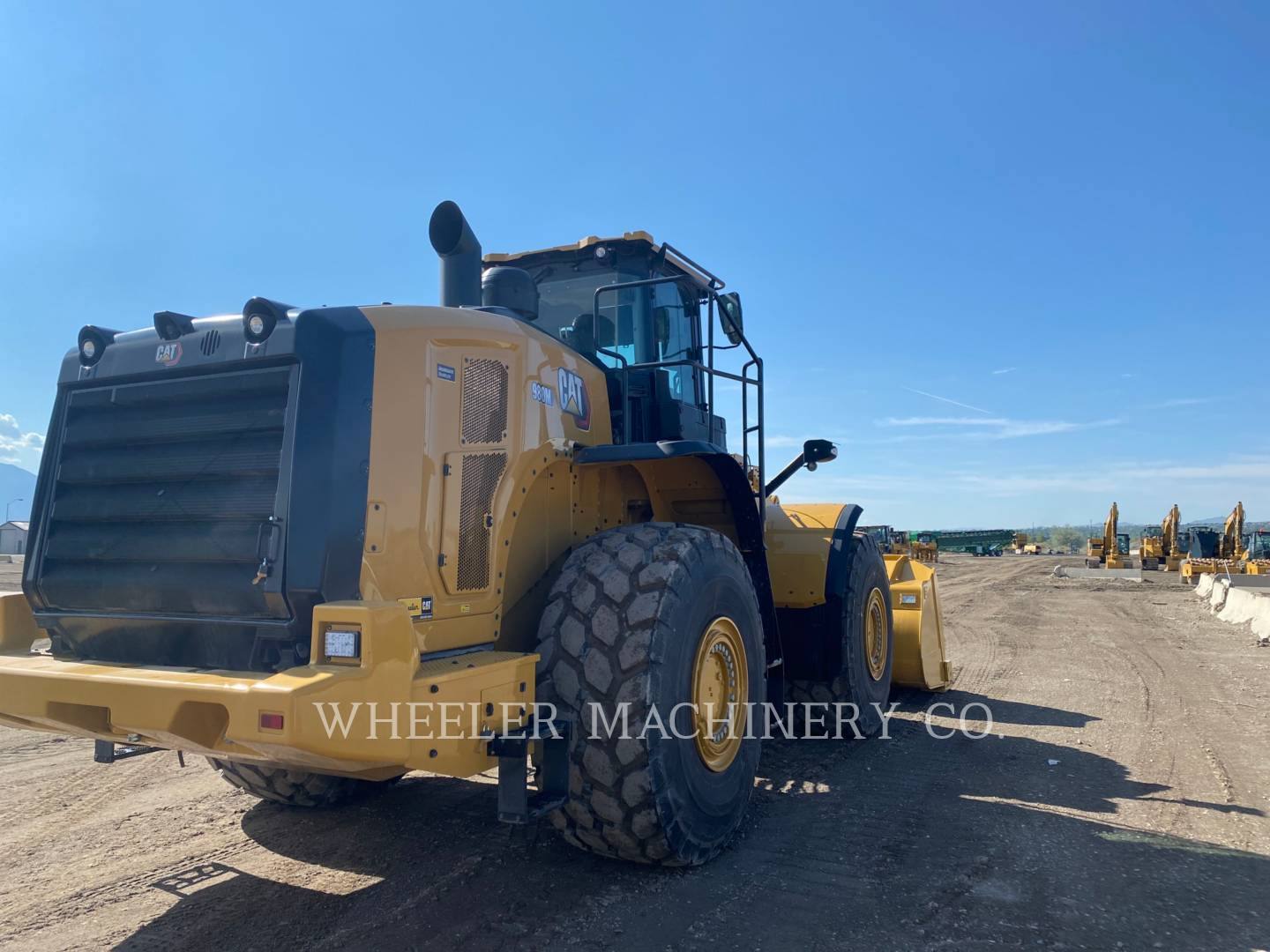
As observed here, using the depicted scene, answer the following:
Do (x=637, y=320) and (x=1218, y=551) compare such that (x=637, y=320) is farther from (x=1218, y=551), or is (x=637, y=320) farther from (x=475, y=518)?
(x=1218, y=551)

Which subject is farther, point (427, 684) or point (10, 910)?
point (10, 910)

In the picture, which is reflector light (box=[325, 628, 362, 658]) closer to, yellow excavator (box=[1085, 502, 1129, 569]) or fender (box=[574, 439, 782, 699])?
fender (box=[574, 439, 782, 699])

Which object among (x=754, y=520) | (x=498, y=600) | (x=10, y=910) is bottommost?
(x=10, y=910)

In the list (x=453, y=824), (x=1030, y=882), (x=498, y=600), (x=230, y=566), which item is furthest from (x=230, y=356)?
(x=1030, y=882)

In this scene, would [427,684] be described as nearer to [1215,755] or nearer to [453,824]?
[453,824]

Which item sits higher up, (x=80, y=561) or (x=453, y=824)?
(x=80, y=561)

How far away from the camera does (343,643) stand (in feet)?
9.25

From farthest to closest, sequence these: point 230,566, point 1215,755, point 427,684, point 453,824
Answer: point 1215,755
point 453,824
point 230,566
point 427,684

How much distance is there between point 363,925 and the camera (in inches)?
135

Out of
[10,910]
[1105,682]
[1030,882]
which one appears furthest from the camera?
[1105,682]

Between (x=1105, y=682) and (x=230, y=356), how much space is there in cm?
922

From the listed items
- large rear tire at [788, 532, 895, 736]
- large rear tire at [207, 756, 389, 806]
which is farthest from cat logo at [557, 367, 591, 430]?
large rear tire at [788, 532, 895, 736]

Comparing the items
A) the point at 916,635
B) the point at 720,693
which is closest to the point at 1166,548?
the point at 916,635

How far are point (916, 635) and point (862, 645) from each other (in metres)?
1.62
